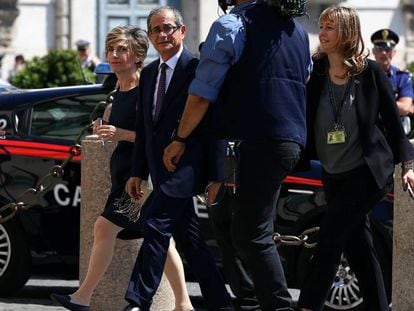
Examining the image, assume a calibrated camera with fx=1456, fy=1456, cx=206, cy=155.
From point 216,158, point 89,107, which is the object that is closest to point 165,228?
point 216,158

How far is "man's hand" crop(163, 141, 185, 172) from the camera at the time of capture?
6.89 meters

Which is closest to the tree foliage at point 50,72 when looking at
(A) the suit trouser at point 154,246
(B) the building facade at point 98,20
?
(B) the building facade at point 98,20

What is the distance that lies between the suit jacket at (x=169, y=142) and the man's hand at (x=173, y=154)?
32 mm

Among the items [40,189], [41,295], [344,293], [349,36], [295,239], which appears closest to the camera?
[349,36]

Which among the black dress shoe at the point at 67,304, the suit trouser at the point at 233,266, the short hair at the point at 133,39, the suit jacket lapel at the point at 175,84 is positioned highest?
the short hair at the point at 133,39

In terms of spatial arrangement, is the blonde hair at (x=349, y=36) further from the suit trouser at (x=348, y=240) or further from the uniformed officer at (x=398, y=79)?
the uniformed officer at (x=398, y=79)

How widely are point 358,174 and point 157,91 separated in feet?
3.56

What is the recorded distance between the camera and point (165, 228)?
702 cm

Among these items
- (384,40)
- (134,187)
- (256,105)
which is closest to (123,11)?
(384,40)

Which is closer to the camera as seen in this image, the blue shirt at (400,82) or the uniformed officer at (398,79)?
the uniformed officer at (398,79)

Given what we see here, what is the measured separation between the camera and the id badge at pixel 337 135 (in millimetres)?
7168

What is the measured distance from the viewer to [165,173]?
23.3 feet

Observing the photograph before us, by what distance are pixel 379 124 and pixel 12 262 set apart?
2898mm

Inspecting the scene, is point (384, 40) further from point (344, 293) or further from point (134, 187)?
point (134, 187)
